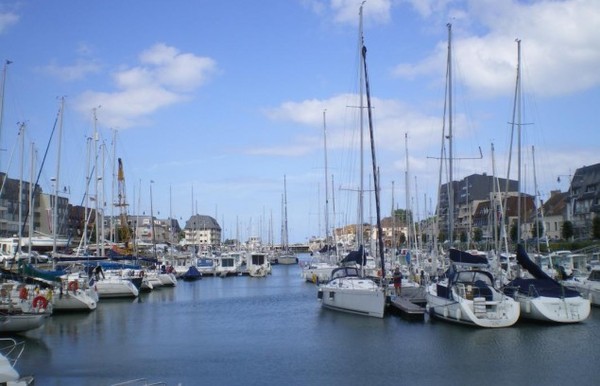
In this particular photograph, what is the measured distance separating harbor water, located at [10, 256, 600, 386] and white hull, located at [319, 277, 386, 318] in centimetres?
72

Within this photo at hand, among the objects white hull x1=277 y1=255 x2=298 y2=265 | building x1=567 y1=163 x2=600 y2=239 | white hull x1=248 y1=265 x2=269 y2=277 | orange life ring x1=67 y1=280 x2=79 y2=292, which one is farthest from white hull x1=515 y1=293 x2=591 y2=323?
white hull x1=277 y1=255 x2=298 y2=265

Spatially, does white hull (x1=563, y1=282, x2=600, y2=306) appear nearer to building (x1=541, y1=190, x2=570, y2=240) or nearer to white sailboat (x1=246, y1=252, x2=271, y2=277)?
white sailboat (x1=246, y1=252, x2=271, y2=277)

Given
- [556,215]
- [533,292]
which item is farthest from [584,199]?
[533,292]

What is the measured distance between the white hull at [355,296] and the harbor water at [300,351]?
0.72 metres

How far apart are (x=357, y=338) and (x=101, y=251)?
114 feet

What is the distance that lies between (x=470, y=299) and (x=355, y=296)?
7653 mm

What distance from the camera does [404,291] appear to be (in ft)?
142

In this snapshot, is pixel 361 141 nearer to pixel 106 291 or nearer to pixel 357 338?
pixel 357 338

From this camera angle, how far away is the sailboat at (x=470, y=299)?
101 feet

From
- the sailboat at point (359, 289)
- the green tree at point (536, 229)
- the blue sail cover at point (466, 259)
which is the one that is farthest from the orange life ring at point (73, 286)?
the green tree at point (536, 229)

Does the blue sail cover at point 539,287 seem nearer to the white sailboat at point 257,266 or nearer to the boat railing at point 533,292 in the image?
the boat railing at point 533,292

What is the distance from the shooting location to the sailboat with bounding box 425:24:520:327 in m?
30.7

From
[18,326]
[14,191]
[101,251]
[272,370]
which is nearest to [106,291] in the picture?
[101,251]

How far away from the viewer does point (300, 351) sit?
26609mm
